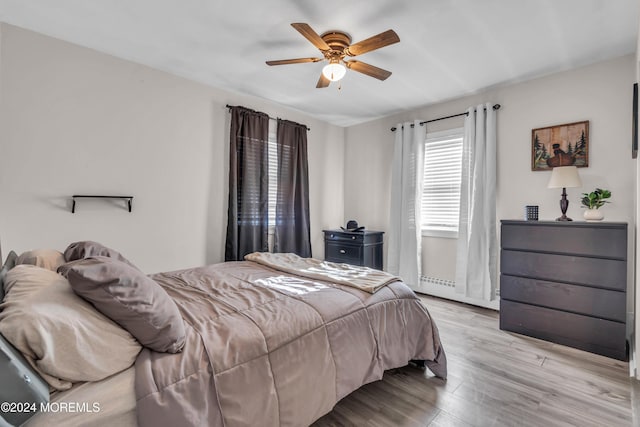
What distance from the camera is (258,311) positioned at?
1572 millimetres

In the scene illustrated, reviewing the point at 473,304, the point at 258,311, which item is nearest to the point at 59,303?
the point at 258,311

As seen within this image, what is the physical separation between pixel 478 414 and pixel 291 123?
3663 mm

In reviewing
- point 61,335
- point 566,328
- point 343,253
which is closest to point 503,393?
point 566,328

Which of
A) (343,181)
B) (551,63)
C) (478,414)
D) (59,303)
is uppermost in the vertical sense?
(551,63)

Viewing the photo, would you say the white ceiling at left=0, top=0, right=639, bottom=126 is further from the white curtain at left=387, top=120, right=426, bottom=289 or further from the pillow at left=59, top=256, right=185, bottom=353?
the pillow at left=59, top=256, right=185, bottom=353

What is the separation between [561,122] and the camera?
9.91 feet

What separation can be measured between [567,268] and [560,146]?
1.27m

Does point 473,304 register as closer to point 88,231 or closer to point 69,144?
point 88,231

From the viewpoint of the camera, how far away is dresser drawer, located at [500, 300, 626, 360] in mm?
2367

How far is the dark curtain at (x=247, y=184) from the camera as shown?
351 cm

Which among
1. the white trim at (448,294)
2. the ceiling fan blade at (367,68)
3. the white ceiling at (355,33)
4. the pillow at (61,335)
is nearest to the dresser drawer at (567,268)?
the white trim at (448,294)

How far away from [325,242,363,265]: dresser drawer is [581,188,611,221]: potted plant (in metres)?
2.38

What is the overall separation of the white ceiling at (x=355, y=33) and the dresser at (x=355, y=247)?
1.99m

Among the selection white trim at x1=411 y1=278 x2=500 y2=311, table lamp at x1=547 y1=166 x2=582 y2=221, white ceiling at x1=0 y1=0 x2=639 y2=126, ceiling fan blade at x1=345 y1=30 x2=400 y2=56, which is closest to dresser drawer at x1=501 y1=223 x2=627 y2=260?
table lamp at x1=547 y1=166 x2=582 y2=221
